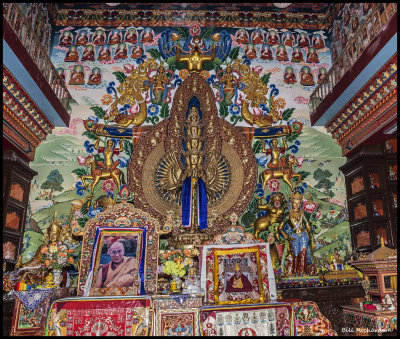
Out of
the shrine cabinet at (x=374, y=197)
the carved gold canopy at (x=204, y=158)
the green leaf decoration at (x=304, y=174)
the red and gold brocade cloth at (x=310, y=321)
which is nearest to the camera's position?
the red and gold brocade cloth at (x=310, y=321)

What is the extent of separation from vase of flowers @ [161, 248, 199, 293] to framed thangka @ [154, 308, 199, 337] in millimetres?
503

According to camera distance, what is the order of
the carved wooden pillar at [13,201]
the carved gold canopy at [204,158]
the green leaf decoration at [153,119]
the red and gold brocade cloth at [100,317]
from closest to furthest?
the red and gold brocade cloth at [100,317] < the carved wooden pillar at [13,201] < the carved gold canopy at [204,158] < the green leaf decoration at [153,119]

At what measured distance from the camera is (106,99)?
26.1 feet

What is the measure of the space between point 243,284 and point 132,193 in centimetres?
297

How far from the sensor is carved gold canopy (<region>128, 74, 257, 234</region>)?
702 cm

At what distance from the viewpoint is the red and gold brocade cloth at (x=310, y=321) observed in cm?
507

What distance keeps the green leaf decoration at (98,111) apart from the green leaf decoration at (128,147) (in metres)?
0.83

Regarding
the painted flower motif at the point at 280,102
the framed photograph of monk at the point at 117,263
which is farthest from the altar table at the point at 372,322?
the painted flower motif at the point at 280,102

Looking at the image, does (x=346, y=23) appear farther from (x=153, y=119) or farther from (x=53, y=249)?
(x=53, y=249)

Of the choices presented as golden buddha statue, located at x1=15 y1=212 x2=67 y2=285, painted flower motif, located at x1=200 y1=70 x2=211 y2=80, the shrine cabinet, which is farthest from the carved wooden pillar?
the shrine cabinet

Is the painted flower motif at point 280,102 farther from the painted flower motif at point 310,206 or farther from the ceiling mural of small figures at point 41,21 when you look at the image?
the ceiling mural of small figures at point 41,21

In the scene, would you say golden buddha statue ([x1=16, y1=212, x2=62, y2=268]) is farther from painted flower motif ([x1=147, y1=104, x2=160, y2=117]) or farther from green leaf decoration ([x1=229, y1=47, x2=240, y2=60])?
green leaf decoration ([x1=229, y1=47, x2=240, y2=60])

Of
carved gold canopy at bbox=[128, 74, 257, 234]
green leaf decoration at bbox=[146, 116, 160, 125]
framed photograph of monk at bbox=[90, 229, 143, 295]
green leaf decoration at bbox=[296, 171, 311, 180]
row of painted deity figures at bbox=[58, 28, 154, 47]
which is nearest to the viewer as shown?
framed photograph of monk at bbox=[90, 229, 143, 295]

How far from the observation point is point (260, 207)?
7090 millimetres
